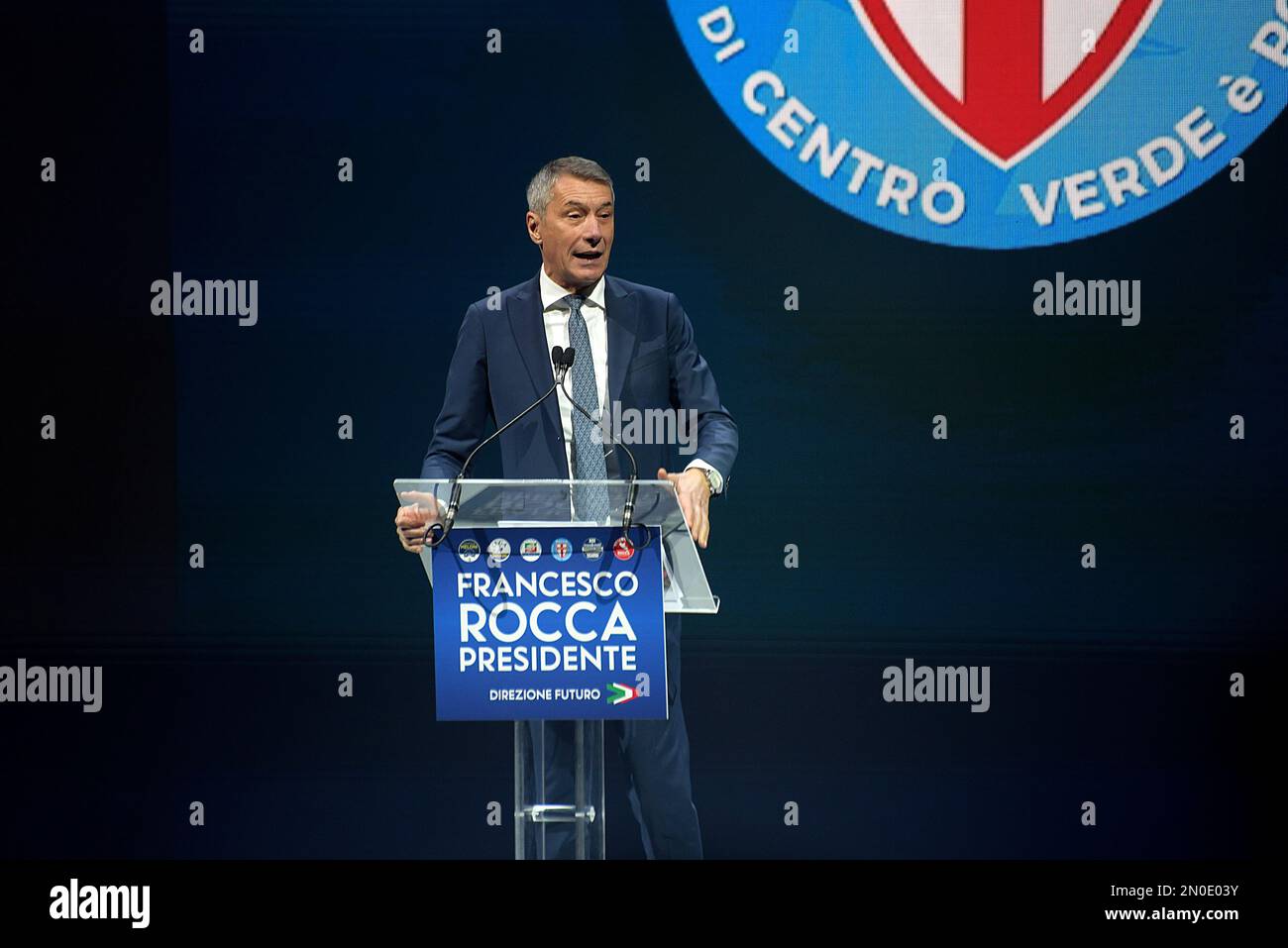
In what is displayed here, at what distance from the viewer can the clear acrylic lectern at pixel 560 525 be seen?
12.5 ft

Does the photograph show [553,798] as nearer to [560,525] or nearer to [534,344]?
[560,525]

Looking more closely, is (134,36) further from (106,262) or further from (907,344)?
(907,344)

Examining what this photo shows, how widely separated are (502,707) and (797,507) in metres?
1.70

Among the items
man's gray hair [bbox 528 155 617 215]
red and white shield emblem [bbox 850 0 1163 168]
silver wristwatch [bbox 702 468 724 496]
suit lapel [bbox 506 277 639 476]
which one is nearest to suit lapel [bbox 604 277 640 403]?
suit lapel [bbox 506 277 639 476]

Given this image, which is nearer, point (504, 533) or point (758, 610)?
point (504, 533)

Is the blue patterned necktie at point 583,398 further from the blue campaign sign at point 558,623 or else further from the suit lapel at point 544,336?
the blue campaign sign at point 558,623

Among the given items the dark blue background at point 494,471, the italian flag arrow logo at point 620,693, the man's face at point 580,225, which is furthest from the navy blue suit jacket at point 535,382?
the italian flag arrow logo at point 620,693

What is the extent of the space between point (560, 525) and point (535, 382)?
2.33ft

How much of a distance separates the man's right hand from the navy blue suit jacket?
1.84 ft

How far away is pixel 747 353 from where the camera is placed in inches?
207

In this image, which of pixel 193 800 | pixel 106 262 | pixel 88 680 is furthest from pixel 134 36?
pixel 193 800

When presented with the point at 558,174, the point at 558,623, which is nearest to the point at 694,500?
the point at 558,623

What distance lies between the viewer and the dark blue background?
520 centimetres

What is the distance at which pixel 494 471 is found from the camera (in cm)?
520
